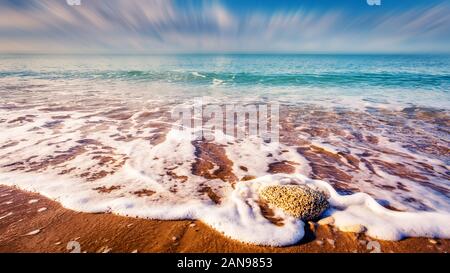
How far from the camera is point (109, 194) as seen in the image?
4008 millimetres

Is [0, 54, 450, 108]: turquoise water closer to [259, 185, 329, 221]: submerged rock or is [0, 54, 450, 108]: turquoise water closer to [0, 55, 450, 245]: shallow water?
[0, 55, 450, 245]: shallow water

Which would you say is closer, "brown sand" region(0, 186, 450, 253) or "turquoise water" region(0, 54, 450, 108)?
"brown sand" region(0, 186, 450, 253)

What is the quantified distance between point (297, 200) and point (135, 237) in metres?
2.11

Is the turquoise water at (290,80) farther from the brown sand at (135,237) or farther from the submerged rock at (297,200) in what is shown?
the brown sand at (135,237)

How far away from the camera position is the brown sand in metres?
2.93

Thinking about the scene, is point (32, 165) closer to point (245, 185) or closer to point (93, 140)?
point (93, 140)

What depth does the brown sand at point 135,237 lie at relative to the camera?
2.93 metres

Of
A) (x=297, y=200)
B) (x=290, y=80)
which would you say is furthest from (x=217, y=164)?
(x=290, y=80)

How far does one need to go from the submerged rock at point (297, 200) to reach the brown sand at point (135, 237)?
23 centimetres

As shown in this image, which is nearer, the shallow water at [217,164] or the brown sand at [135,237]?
the brown sand at [135,237]

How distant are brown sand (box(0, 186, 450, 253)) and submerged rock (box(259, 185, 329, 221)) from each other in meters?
0.23

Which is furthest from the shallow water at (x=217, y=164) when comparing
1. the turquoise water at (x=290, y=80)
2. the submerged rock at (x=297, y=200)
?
the turquoise water at (x=290, y=80)

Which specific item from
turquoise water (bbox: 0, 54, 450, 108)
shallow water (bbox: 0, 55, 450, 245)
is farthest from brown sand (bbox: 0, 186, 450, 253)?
turquoise water (bbox: 0, 54, 450, 108)
